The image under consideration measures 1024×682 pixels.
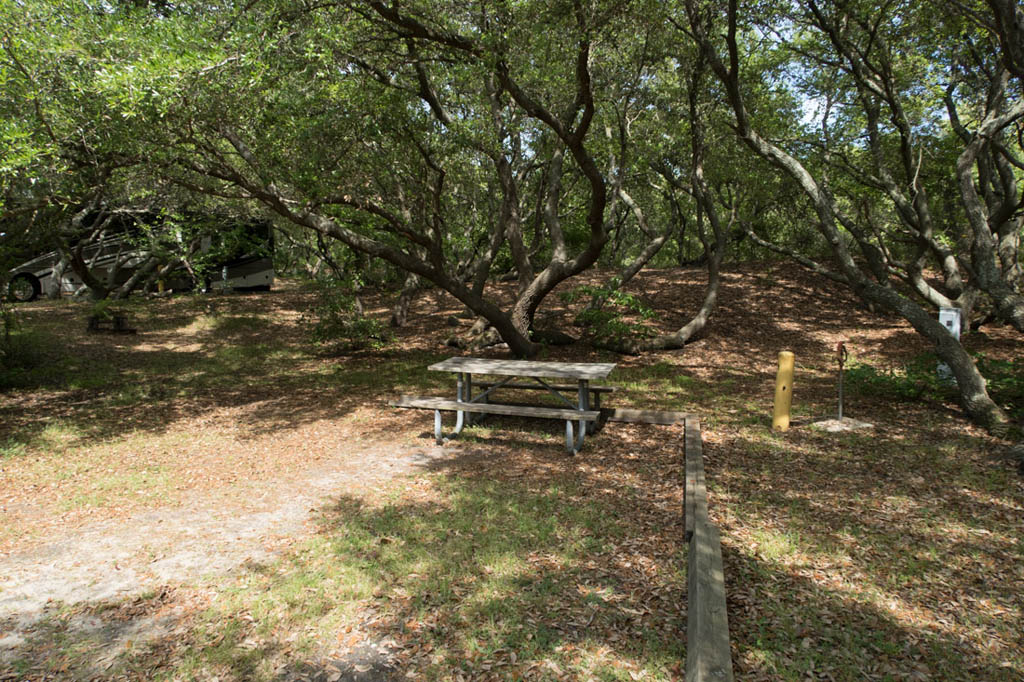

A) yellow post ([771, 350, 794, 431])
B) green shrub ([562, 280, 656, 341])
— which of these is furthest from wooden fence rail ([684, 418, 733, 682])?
green shrub ([562, 280, 656, 341])

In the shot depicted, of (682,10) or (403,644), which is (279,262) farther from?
(403,644)

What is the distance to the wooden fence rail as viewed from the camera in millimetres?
2789

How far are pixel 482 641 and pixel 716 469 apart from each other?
3.55 meters

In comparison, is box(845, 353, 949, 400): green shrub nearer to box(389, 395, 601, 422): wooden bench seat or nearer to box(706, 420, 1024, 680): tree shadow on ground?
box(706, 420, 1024, 680): tree shadow on ground

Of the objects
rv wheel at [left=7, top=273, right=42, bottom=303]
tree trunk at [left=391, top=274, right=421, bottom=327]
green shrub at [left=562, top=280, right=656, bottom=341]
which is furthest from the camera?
rv wheel at [left=7, top=273, right=42, bottom=303]

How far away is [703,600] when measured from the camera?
3283 millimetres

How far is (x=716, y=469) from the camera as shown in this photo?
625 centimetres

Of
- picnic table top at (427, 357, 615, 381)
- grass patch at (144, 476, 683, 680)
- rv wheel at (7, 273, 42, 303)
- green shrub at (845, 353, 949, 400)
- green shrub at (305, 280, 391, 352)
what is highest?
rv wheel at (7, 273, 42, 303)

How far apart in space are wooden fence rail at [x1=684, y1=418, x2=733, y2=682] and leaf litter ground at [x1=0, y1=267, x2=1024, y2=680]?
249 millimetres

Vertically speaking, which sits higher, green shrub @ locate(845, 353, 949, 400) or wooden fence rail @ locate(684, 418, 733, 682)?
green shrub @ locate(845, 353, 949, 400)

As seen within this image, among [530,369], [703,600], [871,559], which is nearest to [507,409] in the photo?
[530,369]

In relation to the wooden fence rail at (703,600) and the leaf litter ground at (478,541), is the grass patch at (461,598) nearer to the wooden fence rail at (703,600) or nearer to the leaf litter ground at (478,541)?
the leaf litter ground at (478,541)

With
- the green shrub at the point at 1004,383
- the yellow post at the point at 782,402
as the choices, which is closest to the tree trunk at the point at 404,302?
the yellow post at the point at 782,402

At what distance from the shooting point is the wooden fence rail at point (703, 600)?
110 inches
